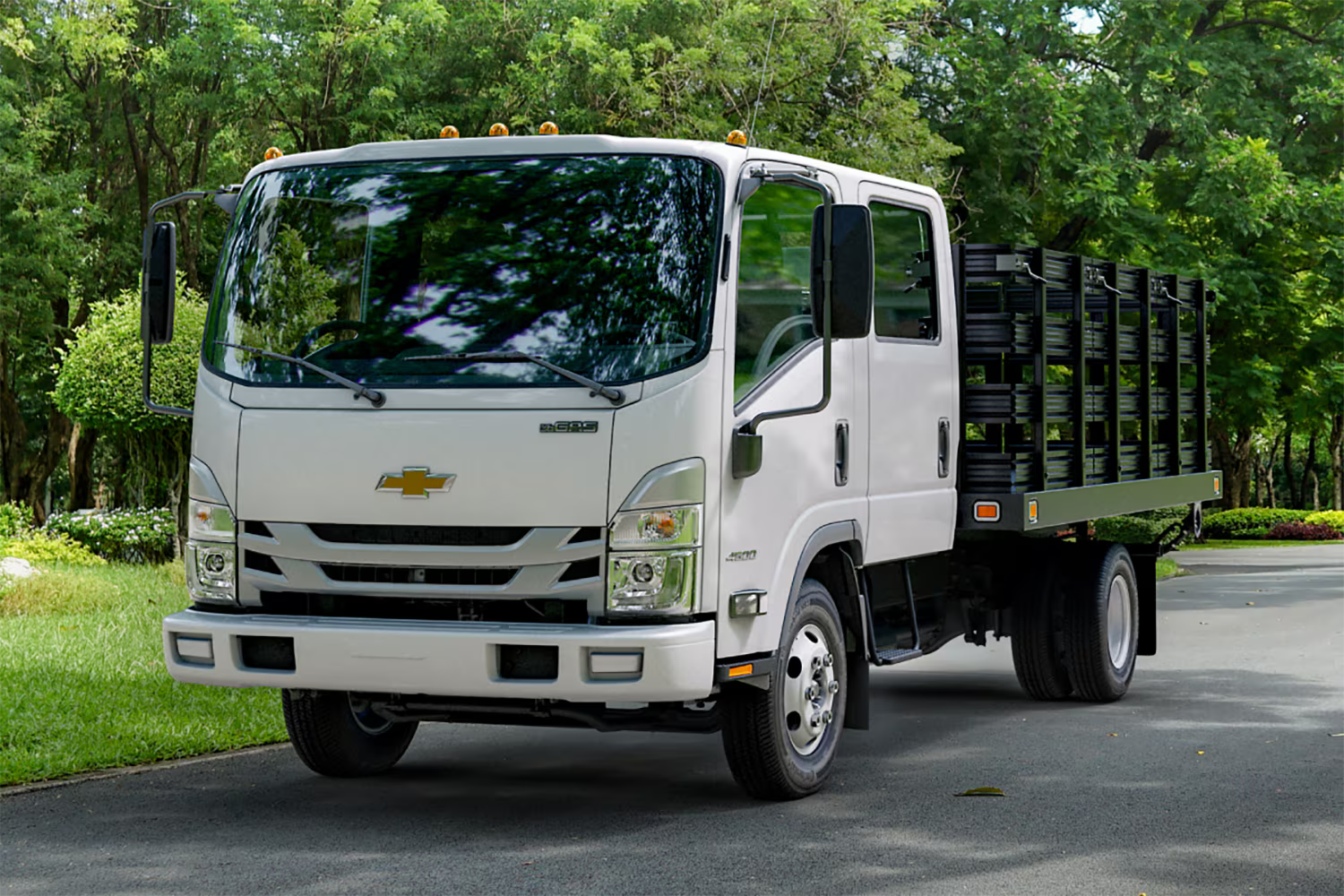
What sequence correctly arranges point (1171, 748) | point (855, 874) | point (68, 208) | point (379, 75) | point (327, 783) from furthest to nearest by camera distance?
point (68, 208)
point (379, 75)
point (1171, 748)
point (327, 783)
point (855, 874)

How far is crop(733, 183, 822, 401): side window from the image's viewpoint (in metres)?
7.01

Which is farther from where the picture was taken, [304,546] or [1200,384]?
[1200,384]

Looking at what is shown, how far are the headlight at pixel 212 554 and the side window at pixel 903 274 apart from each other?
2983 mm

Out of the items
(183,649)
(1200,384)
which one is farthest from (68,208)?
(183,649)

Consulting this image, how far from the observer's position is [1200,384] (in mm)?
11836

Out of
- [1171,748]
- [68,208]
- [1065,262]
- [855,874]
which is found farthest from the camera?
[68,208]

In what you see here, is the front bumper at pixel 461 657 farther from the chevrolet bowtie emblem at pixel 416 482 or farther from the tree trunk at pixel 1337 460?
the tree trunk at pixel 1337 460

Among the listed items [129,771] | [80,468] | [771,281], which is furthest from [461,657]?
[80,468]

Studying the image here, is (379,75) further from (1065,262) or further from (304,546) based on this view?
(304,546)

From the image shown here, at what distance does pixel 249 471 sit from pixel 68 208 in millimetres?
21571

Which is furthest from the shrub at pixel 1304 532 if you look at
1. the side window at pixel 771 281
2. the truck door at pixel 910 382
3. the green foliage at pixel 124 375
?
the side window at pixel 771 281

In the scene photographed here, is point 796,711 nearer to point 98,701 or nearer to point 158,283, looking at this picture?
point 158,283

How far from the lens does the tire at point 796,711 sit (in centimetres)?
727

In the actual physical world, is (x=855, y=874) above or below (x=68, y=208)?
below
